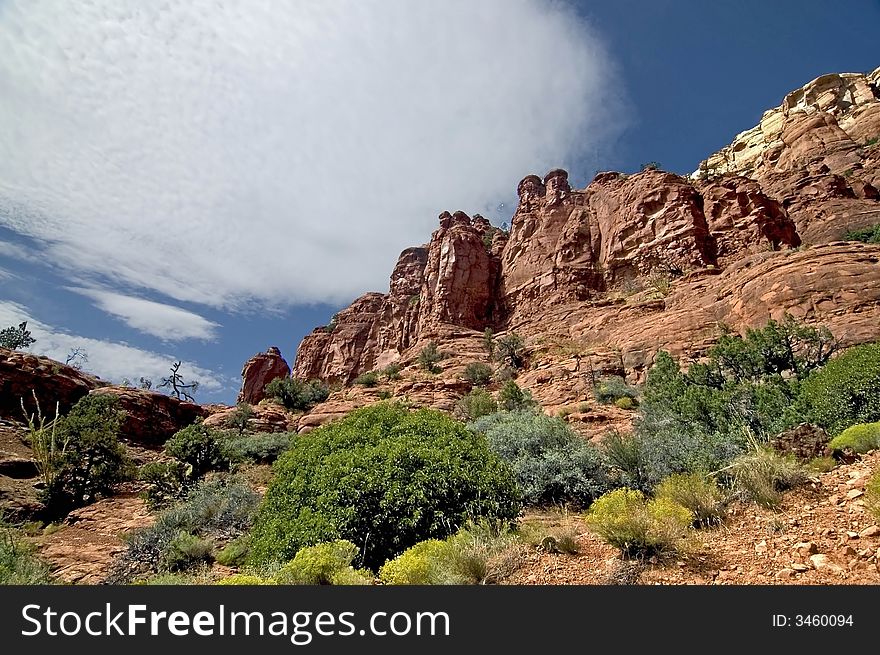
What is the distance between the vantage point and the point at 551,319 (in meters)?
41.1

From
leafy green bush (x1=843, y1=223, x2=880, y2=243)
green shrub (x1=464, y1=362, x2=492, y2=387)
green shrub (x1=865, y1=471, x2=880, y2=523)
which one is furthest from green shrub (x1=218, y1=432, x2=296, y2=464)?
leafy green bush (x1=843, y1=223, x2=880, y2=243)

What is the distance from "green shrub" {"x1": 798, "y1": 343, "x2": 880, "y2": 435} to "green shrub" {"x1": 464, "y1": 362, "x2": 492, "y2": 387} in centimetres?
2264

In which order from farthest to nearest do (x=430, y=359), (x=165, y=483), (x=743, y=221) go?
(x=430, y=359) < (x=743, y=221) < (x=165, y=483)

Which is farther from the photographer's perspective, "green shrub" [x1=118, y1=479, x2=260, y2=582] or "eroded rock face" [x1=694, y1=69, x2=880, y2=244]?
"eroded rock face" [x1=694, y1=69, x2=880, y2=244]

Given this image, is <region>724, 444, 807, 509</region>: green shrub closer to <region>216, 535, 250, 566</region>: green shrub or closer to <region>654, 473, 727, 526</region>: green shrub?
<region>654, 473, 727, 526</region>: green shrub

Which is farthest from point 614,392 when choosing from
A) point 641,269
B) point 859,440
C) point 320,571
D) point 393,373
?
point 641,269

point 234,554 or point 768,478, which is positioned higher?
point 768,478

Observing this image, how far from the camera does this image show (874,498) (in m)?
4.60

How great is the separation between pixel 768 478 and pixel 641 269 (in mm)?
37921

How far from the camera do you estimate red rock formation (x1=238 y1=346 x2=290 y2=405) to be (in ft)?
229

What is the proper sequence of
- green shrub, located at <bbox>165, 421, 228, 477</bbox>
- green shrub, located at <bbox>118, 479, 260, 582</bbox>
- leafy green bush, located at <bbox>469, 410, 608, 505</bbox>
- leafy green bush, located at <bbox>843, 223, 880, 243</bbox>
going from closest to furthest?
green shrub, located at <bbox>118, 479, 260, 582</bbox>
leafy green bush, located at <bbox>469, 410, 608, 505</bbox>
green shrub, located at <bbox>165, 421, 228, 477</bbox>
leafy green bush, located at <bbox>843, 223, 880, 243</bbox>

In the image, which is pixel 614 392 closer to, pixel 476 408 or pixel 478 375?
pixel 476 408

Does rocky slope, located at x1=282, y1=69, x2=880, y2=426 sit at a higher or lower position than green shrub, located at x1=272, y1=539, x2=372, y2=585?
higher

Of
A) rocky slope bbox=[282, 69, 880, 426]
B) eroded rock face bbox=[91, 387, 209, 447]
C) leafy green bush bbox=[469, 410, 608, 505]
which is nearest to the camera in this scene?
leafy green bush bbox=[469, 410, 608, 505]
